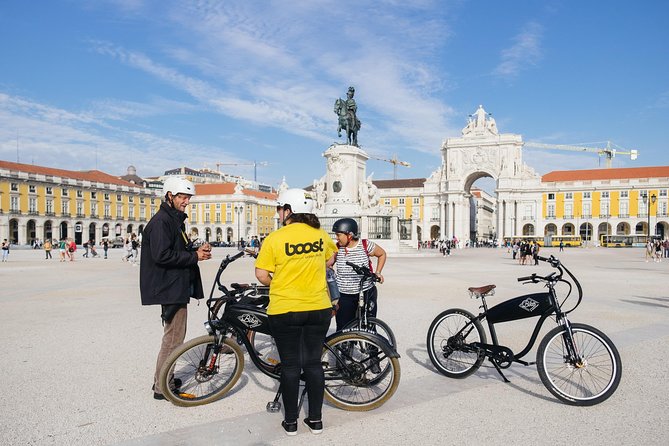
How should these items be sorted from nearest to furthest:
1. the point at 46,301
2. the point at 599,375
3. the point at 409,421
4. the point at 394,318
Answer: the point at 409,421, the point at 599,375, the point at 394,318, the point at 46,301

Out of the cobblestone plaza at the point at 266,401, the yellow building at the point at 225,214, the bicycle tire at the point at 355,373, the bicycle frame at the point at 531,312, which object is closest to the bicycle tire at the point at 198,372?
the cobblestone plaza at the point at 266,401

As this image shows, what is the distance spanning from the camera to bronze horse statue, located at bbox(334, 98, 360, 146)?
30188mm

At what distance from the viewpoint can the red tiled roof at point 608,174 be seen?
78375 mm

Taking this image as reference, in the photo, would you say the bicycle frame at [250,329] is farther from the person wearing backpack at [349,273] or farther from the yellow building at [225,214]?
the yellow building at [225,214]

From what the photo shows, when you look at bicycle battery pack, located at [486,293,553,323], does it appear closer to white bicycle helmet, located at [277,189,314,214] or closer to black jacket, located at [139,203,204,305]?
white bicycle helmet, located at [277,189,314,214]

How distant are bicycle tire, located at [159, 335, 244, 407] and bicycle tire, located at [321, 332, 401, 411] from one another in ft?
2.69

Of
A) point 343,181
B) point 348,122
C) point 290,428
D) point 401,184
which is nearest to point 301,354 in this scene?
point 290,428

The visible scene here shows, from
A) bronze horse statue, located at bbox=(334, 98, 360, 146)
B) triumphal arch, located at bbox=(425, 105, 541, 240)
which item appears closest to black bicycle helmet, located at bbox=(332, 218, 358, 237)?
bronze horse statue, located at bbox=(334, 98, 360, 146)

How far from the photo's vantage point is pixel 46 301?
1010 cm

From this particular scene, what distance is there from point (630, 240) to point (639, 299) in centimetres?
6236

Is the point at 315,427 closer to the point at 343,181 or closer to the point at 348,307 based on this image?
the point at 348,307

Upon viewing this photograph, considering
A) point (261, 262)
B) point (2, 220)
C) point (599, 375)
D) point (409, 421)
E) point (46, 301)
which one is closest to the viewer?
point (261, 262)

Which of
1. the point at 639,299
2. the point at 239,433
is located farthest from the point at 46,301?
the point at 639,299

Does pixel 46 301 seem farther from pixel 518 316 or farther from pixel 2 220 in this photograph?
pixel 2 220
